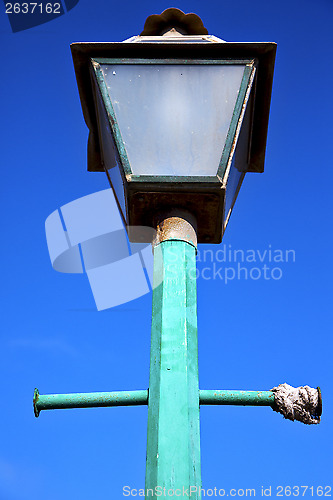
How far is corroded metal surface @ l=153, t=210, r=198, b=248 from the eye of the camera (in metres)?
2.05

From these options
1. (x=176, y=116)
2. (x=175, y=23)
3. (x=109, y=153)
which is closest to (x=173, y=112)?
(x=176, y=116)

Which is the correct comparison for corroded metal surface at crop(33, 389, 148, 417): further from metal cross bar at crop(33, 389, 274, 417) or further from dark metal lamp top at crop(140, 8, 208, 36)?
dark metal lamp top at crop(140, 8, 208, 36)

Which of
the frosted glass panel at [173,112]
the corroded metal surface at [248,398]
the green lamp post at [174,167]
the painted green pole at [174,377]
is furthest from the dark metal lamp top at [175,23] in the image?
the corroded metal surface at [248,398]

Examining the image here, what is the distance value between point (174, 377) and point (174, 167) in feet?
2.73

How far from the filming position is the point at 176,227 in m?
2.08

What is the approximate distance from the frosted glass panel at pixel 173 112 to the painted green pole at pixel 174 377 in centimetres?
30

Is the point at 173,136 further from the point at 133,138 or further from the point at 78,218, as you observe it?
the point at 78,218

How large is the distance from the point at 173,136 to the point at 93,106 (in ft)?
2.30

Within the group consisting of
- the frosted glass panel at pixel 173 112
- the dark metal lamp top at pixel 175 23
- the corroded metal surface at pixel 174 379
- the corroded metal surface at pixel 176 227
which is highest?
the dark metal lamp top at pixel 175 23

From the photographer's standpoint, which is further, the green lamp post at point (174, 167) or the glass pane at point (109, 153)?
the glass pane at point (109, 153)

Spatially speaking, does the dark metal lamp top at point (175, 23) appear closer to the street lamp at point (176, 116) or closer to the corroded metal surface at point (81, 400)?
the street lamp at point (176, 116)

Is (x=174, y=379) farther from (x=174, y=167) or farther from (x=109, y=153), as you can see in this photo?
(x=109, y=153)

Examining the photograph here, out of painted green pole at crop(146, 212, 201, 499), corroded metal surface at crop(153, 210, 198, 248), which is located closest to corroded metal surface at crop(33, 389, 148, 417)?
painted green pole at crop(146, 212, 201, 499)

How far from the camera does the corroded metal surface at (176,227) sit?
6.73ft
